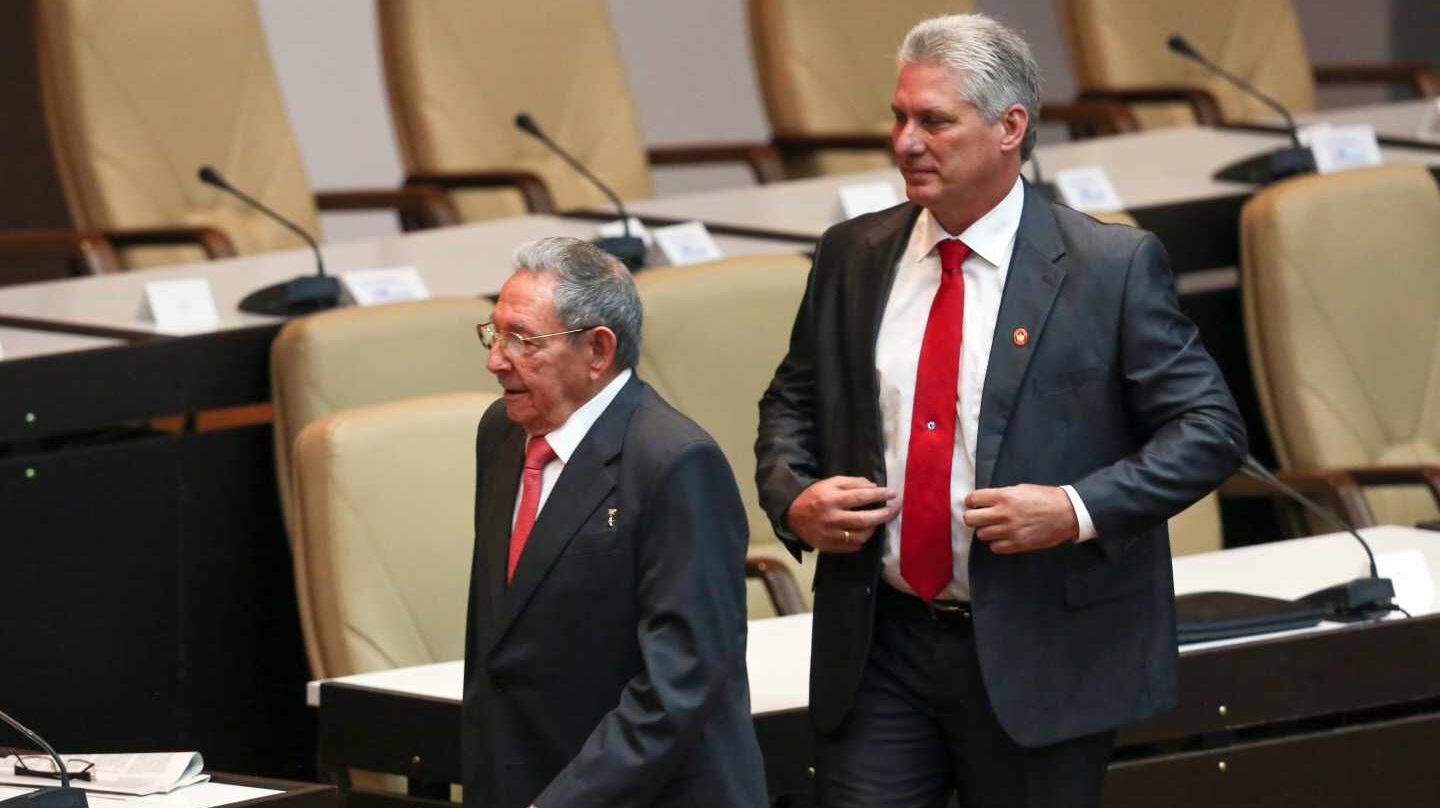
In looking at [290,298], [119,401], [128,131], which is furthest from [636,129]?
[119,401]

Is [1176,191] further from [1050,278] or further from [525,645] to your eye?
[525,645]

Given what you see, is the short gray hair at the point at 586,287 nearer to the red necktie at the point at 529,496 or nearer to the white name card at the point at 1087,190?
the red necktie at the point at 529,496

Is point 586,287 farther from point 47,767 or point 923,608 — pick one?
point 47,767

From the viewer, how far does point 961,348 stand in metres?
2.31

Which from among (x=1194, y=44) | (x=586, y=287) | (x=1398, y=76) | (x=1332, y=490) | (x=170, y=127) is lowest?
(x=1332, y=490)

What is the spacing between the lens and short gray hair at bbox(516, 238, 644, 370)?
219cm

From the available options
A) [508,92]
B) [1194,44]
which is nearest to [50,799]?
[508,92]

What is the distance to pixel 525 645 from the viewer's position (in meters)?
2.20

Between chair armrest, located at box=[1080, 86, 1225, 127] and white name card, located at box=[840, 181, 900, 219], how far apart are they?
4.16ft

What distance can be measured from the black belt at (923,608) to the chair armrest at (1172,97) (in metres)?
3.44

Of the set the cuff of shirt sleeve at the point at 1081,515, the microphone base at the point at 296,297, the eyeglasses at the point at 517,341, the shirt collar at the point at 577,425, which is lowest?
the cuff of shirt sleeve at the point at 1081,515

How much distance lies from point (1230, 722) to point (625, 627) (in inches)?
37.1

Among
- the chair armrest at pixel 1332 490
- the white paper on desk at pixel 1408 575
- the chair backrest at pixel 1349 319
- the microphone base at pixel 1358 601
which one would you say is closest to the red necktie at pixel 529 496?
the microphone base at pixel 1358 601

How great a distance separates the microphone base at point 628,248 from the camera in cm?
412
